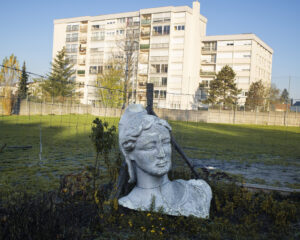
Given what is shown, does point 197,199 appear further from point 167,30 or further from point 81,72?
point 81,72

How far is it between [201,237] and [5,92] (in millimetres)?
22955

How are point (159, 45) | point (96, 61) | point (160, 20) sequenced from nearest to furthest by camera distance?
1. point (160, 20)
2. point (159, 45)
3. point (96, 61)

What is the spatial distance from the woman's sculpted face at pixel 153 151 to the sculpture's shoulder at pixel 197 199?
55 cm

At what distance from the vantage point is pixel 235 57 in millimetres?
57531

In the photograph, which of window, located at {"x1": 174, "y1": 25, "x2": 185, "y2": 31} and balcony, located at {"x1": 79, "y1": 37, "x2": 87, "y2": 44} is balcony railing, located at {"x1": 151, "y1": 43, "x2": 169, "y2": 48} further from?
balcony, located at {"x1": 79, "y1": 37, "x2": 87, "y2": 44}

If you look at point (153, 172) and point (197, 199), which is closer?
point (153, 172)

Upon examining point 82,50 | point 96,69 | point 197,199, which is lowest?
point 197,199

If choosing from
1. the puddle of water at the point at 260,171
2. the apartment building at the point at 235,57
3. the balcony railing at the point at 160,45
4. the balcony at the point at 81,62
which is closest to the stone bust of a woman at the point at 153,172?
the puddle of water at the point at 260,171

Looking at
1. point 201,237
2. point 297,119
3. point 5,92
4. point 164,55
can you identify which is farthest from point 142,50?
Answer: point 201,237

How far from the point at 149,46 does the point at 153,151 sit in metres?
54.8

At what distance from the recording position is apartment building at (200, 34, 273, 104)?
56594mm

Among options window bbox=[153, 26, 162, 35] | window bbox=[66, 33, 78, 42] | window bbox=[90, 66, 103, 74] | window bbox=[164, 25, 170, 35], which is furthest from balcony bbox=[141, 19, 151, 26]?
window bbox=[66, 33, 78, 42]

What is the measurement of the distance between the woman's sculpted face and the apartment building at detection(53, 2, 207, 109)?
1744 inches

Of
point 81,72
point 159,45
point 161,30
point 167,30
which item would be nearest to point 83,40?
point 81,72
